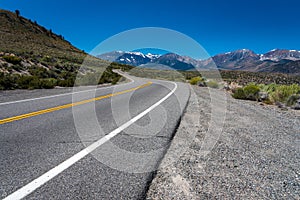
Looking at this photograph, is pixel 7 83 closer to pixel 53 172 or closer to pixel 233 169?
pixel 53 172

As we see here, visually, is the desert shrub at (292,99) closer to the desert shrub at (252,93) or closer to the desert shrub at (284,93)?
the desert shrub at (284,93)

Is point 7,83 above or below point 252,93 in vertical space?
above

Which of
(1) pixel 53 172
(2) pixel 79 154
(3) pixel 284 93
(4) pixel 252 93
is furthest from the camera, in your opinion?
(4) pixel 252 93

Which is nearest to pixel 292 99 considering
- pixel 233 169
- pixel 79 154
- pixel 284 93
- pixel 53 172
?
pixel 284 93

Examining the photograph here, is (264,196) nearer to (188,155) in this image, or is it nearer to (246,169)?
(246,169)

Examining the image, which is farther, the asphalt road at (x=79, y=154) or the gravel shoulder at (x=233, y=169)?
the gravel shoulder at (x=233, y=169)

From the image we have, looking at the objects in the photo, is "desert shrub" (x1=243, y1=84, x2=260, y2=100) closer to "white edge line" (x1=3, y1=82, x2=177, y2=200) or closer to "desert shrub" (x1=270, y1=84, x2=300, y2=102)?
"desert shrub" (x1=270, y1=84, x2=300, y2=102)

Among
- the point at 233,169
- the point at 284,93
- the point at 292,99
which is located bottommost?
the point at 233,169

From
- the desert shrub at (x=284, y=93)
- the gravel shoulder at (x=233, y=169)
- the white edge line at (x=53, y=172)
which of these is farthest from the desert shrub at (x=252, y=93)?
the white edge line at (x=53, y=172)

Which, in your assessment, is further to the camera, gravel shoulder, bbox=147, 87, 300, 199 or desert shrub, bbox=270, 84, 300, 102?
desert shrub, bbox=270, 84, 300, 102

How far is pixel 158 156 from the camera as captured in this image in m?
3.33

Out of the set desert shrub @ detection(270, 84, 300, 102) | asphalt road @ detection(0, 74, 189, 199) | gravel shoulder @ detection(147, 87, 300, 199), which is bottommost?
gravel shoulder @ detection(147, 87, 300, 199)

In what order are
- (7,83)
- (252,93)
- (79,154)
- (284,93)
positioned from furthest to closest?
(252,93)
(7,83)
(284,93)
(79,154)

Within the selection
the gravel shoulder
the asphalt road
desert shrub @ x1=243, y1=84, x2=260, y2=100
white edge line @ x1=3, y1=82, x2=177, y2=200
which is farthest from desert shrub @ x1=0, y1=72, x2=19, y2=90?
desert shrub @ x1=243, y1=84, x2=260, y2=100
